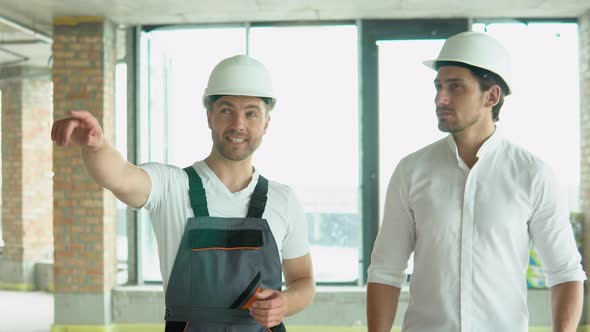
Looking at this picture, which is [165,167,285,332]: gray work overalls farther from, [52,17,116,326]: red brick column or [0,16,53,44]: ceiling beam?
[0,16,53,44]: ceiling beam

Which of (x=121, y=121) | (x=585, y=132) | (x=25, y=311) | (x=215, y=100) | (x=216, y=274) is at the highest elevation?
(x=121, y=121)

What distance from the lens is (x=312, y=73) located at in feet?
20.5

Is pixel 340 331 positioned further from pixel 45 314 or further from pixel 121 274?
pixel 45 314

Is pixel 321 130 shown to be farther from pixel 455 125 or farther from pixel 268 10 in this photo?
pixel 455 125

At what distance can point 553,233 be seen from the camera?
1.87 metres

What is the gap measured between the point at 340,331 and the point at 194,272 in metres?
4.36

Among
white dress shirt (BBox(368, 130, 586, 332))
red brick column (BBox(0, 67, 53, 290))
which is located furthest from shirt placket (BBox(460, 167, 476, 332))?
red brick column (BBox(0, 67, 53, 290))

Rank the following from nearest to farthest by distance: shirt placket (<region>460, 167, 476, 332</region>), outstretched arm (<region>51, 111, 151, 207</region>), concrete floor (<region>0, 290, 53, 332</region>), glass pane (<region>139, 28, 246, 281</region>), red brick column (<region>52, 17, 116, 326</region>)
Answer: outstretched arm (<region>51, 111, 151, 207</region>), shirt placket (<region>460, 167, 476, 332</region>), red brick column (<region>52, 17, 116, 326</region>), glass pane (<region>139, 28, 246, 281</region>), concrete floor (<region>0, 290, 53, 332</region>)

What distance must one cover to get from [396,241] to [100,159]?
925 millimetres

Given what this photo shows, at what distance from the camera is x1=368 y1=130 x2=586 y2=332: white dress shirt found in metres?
1.85

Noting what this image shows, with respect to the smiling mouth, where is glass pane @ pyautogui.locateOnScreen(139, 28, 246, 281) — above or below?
above

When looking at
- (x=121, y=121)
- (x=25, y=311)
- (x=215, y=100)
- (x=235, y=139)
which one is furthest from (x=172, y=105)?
(x=235, y=139)

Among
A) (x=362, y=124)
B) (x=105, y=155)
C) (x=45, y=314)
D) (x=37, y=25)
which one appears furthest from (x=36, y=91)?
(x=105, y=155)

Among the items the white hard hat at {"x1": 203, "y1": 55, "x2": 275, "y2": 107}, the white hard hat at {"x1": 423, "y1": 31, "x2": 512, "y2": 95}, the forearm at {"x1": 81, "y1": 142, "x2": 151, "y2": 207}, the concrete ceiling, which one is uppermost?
the concrete ceiling
